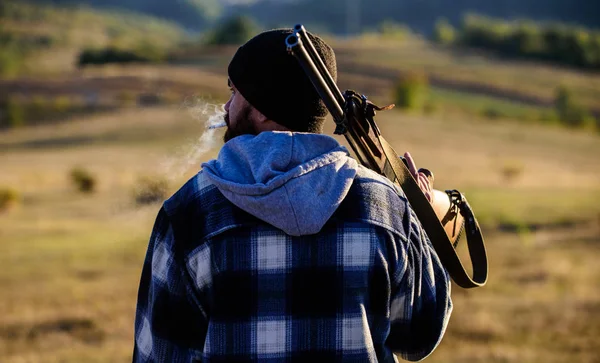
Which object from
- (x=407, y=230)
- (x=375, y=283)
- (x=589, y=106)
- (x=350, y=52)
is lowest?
(x=375, y=283)

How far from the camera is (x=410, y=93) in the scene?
205ft

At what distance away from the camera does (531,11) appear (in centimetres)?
16662

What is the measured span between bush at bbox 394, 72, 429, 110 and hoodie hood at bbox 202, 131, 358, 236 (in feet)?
197

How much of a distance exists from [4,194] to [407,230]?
84.2 feet

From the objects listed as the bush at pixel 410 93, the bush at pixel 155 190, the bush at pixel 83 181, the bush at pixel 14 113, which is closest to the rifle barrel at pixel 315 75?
the bush at pixel 155 190

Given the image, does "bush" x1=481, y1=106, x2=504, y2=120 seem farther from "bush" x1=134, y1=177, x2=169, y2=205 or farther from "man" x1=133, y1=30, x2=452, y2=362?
"man" x1=133, y1=30, x2=452, y2=362

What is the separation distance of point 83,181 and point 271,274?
2866 cm

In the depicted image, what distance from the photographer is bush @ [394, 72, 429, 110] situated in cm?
6219

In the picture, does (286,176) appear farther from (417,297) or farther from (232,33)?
(232,33)

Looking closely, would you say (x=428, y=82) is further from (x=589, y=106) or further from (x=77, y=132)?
(x=77, y=132)

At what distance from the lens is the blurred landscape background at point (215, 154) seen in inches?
360

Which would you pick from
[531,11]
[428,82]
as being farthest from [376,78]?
[531,11]

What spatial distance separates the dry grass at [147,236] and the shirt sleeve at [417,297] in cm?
74

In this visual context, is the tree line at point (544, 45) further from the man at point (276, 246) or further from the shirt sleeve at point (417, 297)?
the man at point (276, 246)
